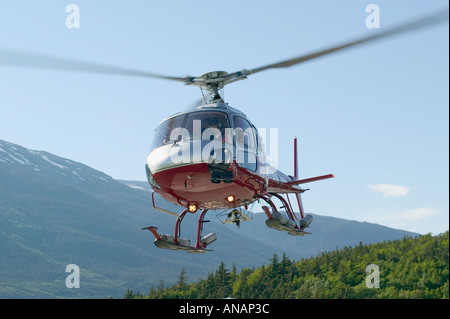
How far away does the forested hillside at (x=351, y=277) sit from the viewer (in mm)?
141125

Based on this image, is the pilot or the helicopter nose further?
the helicopter nose

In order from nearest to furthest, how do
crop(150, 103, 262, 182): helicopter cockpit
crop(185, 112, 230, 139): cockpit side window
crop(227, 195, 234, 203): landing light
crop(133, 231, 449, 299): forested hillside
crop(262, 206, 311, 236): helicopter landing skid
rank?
crop(150, 103, 262, 182): helicopter cockpit < crop(185, 112, 230, 139): cockpit side window < crop(227, 195, 234, 203): landing light < crop(262, 206, 311, 236): helicopter landing skid < crop(133, 231, 449, 299): forested hillside

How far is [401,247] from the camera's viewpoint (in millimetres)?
161750

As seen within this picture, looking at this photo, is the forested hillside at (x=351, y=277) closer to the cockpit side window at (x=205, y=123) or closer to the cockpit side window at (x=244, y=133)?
the cockpit side window at (x=244, y=133)

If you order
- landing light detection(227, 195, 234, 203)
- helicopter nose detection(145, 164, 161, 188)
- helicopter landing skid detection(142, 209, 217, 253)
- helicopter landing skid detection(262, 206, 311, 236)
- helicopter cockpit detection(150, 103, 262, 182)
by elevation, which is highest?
helicopter cockpit detection(150, 103, 262, 182)

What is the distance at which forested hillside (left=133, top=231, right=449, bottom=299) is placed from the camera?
463 ft

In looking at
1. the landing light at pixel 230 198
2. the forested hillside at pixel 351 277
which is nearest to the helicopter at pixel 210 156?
the landing light at pixel 230 198

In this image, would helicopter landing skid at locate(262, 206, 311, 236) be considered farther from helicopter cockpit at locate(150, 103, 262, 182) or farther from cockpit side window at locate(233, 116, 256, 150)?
cockpit side window at locate(233, 116, 256, 150)

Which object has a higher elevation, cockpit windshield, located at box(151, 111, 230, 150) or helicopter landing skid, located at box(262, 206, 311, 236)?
cockpit windshield, located at box(151, 111, 230, 150)

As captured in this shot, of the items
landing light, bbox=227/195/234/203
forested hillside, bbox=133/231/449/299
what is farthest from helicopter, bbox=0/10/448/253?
forested hillside, bbox=133/231/449/299
